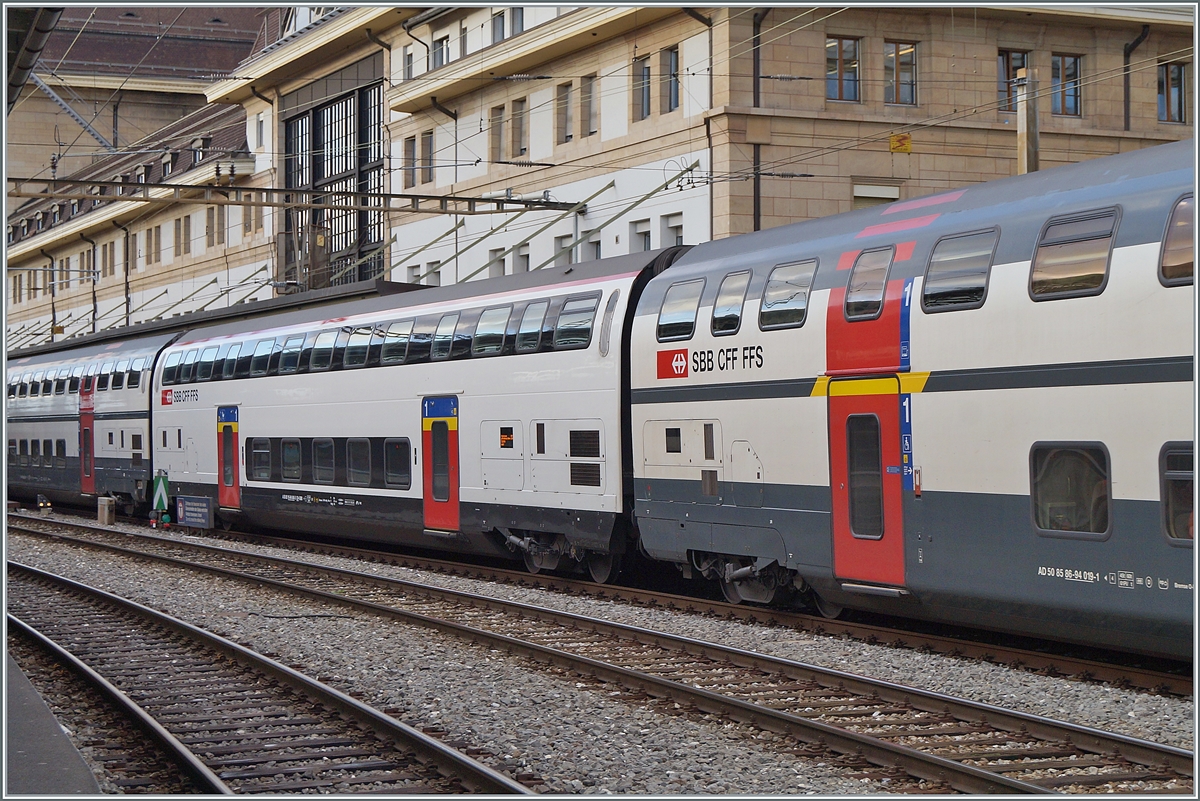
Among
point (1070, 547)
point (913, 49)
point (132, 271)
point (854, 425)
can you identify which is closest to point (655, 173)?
point (913, 49)

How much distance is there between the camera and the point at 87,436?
35.6 m

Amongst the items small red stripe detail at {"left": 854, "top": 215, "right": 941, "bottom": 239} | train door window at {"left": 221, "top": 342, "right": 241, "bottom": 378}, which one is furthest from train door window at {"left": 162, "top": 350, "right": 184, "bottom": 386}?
small red stripe detail at {"left": 854, "top": 215, "right": 941, "bottom": 239}

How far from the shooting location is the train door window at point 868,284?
12.1 metres

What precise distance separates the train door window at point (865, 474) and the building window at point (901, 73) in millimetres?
22385

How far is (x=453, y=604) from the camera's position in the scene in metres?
16.1

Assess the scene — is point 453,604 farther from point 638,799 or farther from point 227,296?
point 227,296

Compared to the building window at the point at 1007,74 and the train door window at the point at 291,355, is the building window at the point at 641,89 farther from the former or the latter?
the train door window at the point at 291,355

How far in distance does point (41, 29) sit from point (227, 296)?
4720 cm

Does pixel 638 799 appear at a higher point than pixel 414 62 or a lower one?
lower

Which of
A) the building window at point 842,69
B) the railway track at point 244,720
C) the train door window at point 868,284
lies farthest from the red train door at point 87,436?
the train door window at point 868,284

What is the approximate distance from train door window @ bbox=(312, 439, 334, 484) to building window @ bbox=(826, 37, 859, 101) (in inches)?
614

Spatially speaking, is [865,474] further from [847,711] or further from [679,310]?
[679,310]

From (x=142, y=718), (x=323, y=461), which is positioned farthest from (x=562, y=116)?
(x=142, y=718)

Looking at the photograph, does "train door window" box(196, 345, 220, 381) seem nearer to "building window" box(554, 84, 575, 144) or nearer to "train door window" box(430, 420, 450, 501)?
"train door window" box(430, 420, 450, 501)
